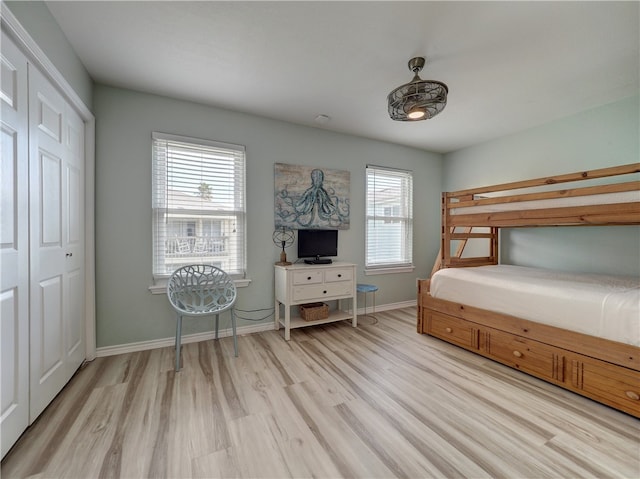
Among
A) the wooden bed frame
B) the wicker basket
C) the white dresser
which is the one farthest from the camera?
the wicker basket

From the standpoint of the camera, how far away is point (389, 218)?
405 centimetres

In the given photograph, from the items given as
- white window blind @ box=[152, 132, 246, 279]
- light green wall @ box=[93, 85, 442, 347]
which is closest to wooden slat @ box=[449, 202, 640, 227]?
light green wall @ box=[93, 85, 442, 347]

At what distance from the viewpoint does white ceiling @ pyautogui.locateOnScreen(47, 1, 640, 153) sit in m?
1.65

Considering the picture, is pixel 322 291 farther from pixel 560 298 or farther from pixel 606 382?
pixel 606 382

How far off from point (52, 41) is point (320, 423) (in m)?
2.89

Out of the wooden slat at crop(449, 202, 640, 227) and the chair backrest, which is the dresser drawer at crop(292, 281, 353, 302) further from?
the wooden slat at crop(449, 202, 640, 227)

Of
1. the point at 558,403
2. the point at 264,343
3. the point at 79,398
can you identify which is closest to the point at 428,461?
the point at 558,403

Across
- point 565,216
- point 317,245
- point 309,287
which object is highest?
point 565,216

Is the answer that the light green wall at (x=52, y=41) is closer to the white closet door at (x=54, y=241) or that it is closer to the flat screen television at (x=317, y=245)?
the white closet door at (x=54, y=241)

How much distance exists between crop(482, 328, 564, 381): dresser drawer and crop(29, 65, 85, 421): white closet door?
3276 millimetres

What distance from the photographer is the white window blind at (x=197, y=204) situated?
2.67 m

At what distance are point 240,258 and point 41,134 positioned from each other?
183 cm

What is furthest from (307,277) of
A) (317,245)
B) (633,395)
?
(633,395)

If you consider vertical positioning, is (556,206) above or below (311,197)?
below
